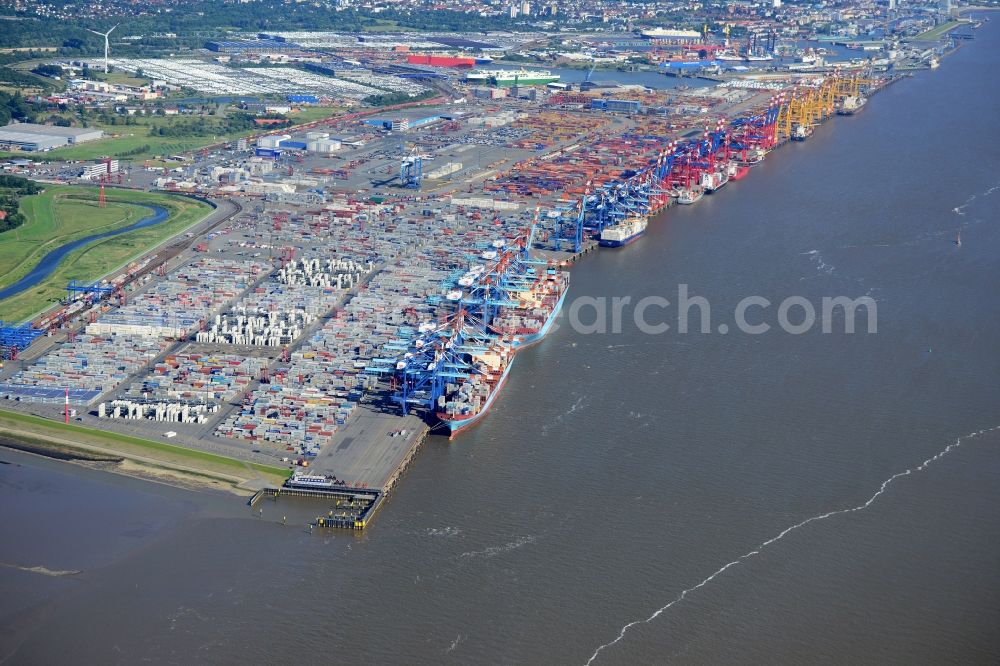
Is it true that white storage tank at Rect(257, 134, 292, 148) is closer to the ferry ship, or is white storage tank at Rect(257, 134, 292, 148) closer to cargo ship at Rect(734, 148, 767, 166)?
the ferry ship

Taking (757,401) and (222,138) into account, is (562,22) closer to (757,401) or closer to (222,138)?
(222,138)

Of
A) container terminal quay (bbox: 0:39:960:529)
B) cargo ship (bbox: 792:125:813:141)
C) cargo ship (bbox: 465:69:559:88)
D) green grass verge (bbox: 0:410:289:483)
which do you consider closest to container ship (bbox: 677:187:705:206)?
container terminal quay (bbox: 0:39:960:529)

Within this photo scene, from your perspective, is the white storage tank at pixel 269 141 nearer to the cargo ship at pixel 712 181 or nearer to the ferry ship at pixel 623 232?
the cargo ship at pixel 712 181

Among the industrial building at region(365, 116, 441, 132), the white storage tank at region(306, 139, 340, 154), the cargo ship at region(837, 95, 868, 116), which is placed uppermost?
the cargo ship at region(837, 95, 868, 116)

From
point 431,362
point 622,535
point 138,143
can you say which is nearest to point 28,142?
point 138,143

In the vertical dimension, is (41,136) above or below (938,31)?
below

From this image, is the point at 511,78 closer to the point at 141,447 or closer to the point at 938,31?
the point at 938,31
